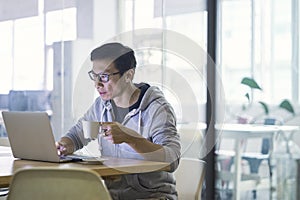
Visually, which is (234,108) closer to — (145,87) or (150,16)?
(150,16)

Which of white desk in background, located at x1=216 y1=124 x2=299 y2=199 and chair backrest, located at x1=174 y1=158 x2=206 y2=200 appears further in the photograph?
white desk in background, located at x1=216 y1=124 x2=299 y2=199

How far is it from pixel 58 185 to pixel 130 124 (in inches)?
39.8

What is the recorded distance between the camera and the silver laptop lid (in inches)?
97.3

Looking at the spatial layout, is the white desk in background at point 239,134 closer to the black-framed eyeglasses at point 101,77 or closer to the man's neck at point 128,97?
the man's neck at point 128,97

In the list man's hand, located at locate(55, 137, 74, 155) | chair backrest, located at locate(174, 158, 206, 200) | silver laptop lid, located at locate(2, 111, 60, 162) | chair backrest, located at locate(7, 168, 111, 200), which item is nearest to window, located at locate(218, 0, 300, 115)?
chair backrest, located at locate(174, 158, 206, 200)

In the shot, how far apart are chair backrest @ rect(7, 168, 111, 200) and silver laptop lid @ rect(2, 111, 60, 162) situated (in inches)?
23.0

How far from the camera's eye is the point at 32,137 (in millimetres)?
2537

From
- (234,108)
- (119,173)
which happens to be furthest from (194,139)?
(119,173)

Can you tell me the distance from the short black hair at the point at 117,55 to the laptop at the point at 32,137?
19.7 inches

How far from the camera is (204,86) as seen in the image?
465cm

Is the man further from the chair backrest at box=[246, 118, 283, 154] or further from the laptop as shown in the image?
the chair backrest at box=[246, 118, 283, 154]

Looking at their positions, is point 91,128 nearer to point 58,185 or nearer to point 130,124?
point 130,124

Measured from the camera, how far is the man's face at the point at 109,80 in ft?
9.34

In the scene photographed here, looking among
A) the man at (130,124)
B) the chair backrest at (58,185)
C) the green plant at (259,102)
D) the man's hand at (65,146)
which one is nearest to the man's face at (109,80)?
the man at (130,124)
